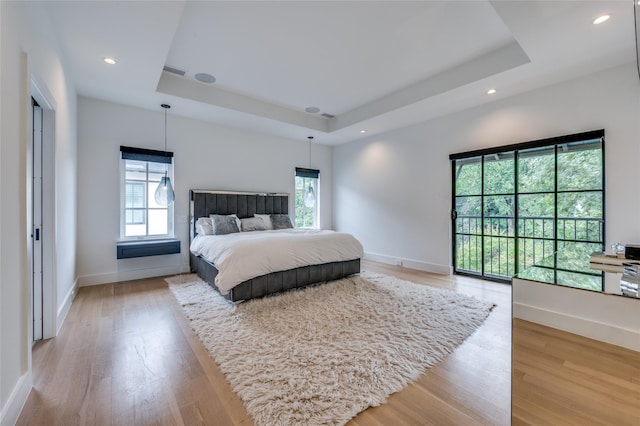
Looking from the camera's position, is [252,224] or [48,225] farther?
[252,224]

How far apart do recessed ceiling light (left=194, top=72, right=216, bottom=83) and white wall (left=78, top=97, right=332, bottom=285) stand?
0.99 metres

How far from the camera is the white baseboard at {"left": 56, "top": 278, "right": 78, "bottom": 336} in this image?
2579 mm

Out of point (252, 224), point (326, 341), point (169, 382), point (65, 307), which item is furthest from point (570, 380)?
point (252, 224)

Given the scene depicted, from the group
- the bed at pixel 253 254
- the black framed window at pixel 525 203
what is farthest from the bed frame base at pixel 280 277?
the black framed window at pixel 525 203

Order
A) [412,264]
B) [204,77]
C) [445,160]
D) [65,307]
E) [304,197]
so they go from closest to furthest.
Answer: [65,307] < [204,77] < [445,160] < [412,264] < [304,197]

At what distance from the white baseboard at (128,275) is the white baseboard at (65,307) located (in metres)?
0.30

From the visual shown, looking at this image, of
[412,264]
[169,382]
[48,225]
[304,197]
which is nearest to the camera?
[169,382]

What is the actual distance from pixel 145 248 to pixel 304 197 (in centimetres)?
326

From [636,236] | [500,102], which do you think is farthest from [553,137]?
[636,236]

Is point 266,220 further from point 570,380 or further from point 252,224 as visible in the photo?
point 570,380

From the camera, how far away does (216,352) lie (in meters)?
2.16

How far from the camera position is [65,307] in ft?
9.46

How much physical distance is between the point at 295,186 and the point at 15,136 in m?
4.91

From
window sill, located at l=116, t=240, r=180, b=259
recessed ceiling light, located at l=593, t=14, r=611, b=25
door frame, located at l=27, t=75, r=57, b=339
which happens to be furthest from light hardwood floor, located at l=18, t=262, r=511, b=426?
recessed ceiling light, located at l=593, t=14, r=611, b=25
